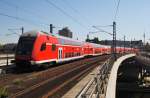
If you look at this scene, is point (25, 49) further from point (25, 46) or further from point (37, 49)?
point (37, 49)

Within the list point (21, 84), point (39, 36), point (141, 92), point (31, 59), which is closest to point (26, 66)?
point (31, 59)

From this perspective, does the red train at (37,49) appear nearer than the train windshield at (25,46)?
Yes

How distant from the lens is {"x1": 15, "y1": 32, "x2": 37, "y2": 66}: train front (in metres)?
27.5

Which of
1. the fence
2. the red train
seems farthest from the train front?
the fence

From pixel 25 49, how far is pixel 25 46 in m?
0.30

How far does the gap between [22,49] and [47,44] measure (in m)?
3.04

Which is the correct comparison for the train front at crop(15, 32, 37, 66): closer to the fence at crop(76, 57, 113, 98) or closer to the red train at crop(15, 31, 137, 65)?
the red train at crop(15, 31, 137, 65)

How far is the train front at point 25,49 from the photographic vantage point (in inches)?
1083

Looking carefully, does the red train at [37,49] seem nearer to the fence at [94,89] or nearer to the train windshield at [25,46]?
the train windshield at [25,46]

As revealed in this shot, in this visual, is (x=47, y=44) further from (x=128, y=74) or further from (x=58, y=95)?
(x=128, y=74)

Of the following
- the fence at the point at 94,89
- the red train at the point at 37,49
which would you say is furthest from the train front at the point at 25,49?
the fence at the point at 94,89

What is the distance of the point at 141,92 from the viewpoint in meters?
48.2

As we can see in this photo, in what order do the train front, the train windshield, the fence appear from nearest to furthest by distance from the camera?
the fence
the train front
the train windshield

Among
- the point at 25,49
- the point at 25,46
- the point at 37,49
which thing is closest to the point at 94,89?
the point at 37,49
